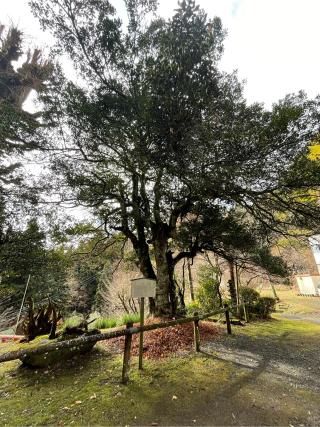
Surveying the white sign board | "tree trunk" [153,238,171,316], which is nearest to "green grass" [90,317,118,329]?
"tree trunk" [153,238,171,316]

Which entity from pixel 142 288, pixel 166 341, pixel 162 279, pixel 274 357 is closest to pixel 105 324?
pixel 162 279

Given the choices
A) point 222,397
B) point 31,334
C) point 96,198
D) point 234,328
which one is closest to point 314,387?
point 222,397

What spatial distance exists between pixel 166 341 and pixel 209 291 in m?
5.33

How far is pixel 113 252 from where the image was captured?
10.5 m

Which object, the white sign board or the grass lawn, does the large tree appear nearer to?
the white sign board

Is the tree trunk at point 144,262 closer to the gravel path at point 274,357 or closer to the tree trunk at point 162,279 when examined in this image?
the tree trunk at point 162,279

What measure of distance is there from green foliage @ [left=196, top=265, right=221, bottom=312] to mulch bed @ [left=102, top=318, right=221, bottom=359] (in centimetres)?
351

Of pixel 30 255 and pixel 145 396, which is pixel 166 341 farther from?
pixel 30 255

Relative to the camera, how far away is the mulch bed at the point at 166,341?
5.00m

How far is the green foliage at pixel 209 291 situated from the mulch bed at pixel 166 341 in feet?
11.5

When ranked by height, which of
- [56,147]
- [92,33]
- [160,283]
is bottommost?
[160,283]

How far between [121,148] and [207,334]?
5470mm

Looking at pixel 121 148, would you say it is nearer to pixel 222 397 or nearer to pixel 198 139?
pixel 198 139

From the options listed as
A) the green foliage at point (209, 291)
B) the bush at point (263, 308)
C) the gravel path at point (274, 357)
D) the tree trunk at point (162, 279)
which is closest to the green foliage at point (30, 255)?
the tree trunk at point (162, 279)
